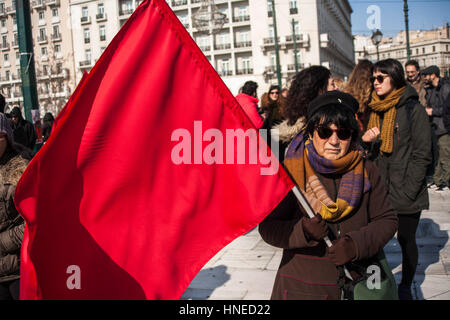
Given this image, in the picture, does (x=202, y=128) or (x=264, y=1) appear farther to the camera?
(x=264, y=1)

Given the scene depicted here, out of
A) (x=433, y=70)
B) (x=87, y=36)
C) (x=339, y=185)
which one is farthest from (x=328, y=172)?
(x=87, y=36)

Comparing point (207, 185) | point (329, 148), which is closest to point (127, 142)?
point (207, 185)

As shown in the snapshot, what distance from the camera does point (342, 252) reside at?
73.6 inches

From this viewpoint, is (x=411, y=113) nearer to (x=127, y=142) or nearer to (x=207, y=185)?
(x=207, y=185)

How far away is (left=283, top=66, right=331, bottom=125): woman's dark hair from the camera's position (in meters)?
3.61

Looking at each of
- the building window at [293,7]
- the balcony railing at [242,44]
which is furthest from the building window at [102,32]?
the building window at [293,7]

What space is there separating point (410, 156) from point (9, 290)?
9.30ft

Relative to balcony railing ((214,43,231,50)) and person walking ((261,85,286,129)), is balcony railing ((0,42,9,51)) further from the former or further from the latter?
balcony railing ((214,43,231,50))

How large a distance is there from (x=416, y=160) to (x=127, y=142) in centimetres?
233

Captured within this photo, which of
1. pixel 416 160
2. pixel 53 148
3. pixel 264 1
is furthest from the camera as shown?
pixel 264 1

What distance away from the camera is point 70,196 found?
1769 mm

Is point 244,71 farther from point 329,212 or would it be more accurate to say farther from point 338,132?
point 329,212

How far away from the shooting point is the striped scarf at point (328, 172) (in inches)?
77.6
